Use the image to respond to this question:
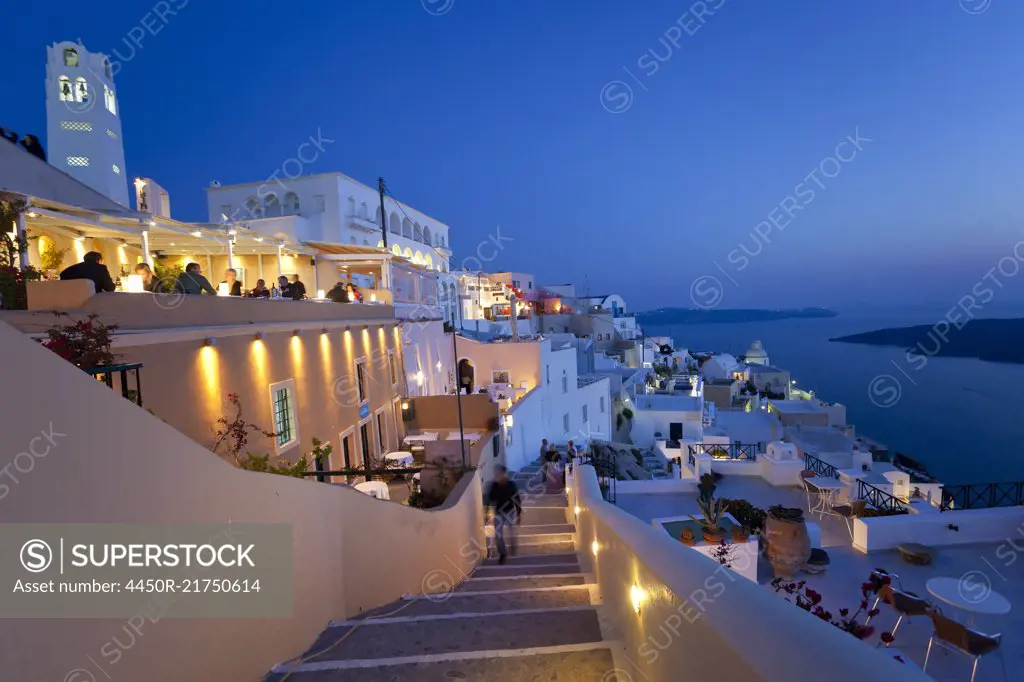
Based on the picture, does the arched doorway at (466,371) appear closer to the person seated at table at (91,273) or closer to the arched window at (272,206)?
the arched window at (272,206)

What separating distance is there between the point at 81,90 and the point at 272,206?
11044mm

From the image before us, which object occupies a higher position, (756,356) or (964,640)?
(964,640)

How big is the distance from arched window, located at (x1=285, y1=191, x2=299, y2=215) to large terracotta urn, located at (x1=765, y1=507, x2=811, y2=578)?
27881 millimetres

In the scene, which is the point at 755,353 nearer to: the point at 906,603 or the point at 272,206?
the point at 272,206

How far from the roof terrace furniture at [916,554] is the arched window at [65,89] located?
38232 millimetres

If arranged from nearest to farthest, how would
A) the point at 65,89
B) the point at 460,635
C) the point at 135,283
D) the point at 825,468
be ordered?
the point at 460,635 < the point at 135,283 < the point at 825,468 < the point at 65,89

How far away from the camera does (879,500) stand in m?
10.2

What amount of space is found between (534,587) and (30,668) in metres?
4.67

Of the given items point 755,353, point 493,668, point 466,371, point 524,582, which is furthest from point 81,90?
point 755,353

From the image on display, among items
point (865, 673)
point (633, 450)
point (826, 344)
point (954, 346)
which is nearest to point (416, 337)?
point (633, 450)

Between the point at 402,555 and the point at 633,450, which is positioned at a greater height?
→ the point at 402,555

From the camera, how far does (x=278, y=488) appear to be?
4027 millimetres

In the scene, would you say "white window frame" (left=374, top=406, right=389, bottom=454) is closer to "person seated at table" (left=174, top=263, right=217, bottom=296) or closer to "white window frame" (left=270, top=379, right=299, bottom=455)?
"white window frame" (left=270, top=379, right=299, bottom=455)

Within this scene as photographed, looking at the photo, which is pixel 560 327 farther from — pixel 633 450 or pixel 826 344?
pixel 826 344
